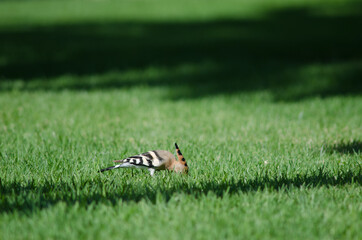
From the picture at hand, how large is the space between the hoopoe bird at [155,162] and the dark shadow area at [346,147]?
5.77 feet

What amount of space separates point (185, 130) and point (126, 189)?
2.34 meters

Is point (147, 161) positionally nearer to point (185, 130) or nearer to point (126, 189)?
point (126, 189)

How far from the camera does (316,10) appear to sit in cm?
1869

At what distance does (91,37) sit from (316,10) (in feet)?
34.1

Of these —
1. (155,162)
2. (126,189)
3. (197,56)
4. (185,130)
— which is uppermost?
(197,56)

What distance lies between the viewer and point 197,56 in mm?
12109

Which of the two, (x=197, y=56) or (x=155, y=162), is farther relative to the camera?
(x=197, y=56)

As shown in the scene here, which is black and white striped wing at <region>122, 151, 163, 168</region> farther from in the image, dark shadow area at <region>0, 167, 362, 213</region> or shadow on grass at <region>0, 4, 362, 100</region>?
shadow on grass at <region>0, 4, 362, 100</region>

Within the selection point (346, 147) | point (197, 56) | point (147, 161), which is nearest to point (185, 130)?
point (346, 147)

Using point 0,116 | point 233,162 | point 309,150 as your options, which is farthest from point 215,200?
point 0,116

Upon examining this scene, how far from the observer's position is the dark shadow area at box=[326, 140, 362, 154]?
4.33m

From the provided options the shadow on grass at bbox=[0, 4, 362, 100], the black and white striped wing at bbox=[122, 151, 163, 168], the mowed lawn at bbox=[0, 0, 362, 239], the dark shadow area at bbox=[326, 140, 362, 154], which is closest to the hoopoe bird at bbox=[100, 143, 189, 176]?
the black and white striped wing at bbox=[122, 151, 163, 168]

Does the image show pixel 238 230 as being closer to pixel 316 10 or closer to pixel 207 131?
pixel 207 131

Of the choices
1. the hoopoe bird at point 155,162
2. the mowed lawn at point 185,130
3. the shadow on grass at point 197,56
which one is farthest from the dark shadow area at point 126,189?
the shadow on grass at point 197,56
